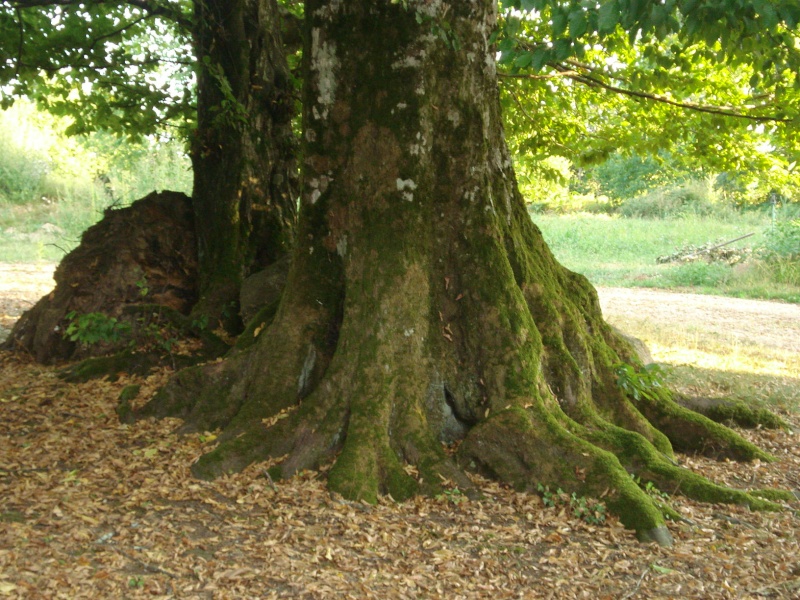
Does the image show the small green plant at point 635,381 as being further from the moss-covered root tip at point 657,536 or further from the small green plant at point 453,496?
the small green plant at point 453,496

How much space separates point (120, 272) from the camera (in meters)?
7.86

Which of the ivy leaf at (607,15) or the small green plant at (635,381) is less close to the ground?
the ivy leaf at (607,15)

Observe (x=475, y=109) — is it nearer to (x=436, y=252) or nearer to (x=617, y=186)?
(x=436, y=252)

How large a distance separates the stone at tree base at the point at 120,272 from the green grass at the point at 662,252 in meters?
15.3

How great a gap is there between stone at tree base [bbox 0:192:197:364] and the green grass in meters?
15.3

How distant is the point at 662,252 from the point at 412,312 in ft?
76.5

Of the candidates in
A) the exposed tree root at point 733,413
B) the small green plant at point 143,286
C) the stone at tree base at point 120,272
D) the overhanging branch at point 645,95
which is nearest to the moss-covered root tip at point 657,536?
the exposed tree root at point 733,413

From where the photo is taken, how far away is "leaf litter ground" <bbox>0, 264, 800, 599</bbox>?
367 cm

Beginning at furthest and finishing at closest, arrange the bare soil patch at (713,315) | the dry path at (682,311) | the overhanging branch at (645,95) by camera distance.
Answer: the bare soil patch at (713,315), the dry path at (682,311), the overhanging branch at (645,95)

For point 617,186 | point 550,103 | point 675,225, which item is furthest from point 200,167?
point 617,186

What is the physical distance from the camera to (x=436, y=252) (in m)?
5.34

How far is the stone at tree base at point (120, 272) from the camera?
776 cm

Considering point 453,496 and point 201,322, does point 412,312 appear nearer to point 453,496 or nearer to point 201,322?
point 453,496

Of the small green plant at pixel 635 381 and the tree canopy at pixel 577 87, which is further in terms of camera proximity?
the tree canopy at pixel 577 87
